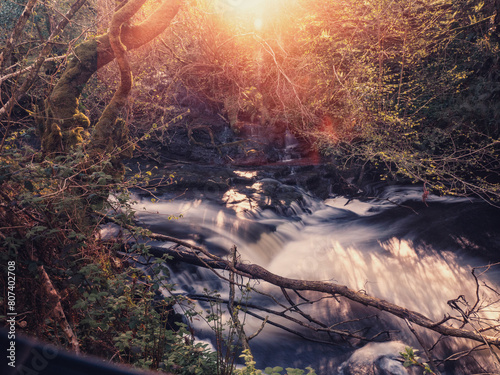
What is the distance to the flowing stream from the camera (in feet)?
13.8

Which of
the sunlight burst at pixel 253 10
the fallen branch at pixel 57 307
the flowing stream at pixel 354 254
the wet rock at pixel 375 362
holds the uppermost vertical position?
the sunlight burst at pixel 253 10

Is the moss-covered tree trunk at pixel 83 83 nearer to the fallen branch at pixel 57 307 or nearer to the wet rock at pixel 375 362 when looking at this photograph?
the fallen branch at pixel 57 307

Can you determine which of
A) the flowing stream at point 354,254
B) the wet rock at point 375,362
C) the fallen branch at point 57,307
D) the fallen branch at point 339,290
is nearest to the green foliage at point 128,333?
the fallen branch at point 57,307

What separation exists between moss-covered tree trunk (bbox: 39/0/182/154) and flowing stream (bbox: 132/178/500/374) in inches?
65.7

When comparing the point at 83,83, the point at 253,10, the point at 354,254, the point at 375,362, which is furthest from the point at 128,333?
the point at 253,10

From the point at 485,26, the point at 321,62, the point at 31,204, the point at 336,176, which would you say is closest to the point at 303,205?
the point at 336,176

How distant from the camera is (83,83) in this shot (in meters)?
4.72

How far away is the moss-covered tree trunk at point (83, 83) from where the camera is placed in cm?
441

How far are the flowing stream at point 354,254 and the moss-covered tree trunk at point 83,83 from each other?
167 centimetres

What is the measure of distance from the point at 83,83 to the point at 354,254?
7011 millimetres

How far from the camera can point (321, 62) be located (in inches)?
333

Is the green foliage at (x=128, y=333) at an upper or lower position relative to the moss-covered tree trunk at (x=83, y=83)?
lower

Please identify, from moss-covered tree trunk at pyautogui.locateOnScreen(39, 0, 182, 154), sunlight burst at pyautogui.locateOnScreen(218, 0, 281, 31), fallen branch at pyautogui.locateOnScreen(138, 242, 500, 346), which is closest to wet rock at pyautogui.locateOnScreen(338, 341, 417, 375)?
fallen branch at pyautogui.locateOnScreen(138, 242, 500, 346)

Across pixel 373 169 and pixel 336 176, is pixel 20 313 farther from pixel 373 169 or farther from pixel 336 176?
pixel 373 169
